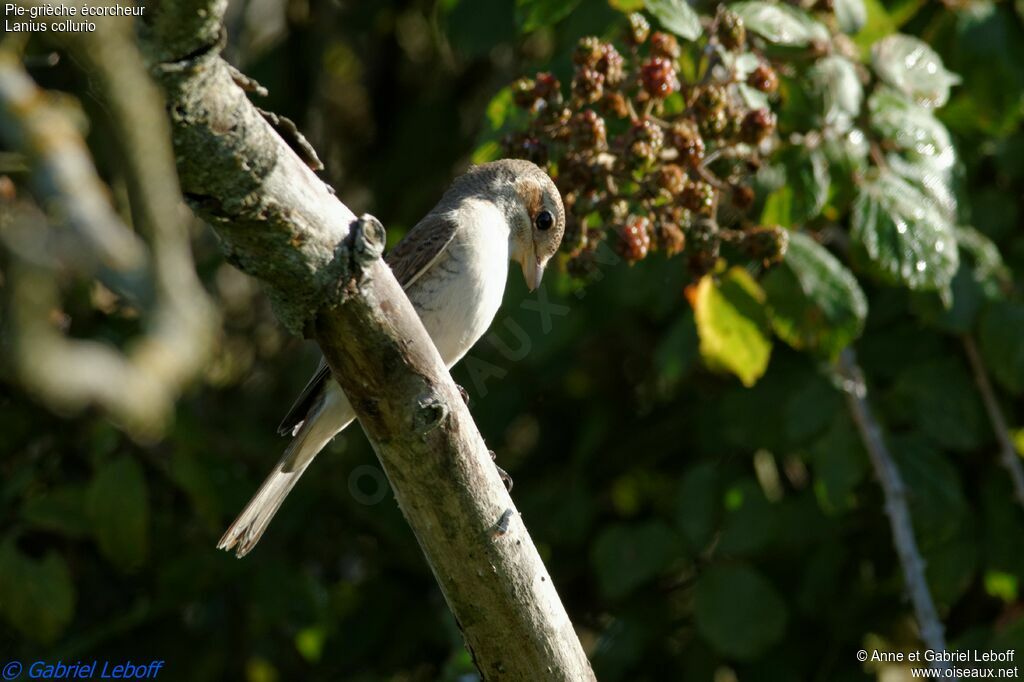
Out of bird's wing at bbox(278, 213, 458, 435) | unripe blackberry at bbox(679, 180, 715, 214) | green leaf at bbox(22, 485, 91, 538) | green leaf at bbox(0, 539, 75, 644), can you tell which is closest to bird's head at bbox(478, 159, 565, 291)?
bird's wing at bbox(278, 213, 458, 435)

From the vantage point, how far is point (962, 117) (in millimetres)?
3678

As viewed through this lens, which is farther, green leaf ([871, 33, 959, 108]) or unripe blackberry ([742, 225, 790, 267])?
green leaf ([871, 33, 959, 108])

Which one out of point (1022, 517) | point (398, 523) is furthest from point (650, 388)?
point (1022, 517)

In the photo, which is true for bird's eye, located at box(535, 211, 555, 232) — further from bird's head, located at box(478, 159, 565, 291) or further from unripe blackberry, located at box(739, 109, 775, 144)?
unripe blackberry, located at box(739, 109, 775, 144)

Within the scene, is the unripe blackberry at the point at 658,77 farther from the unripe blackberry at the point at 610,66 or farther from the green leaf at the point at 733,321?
the green leaf at the point at 733,321

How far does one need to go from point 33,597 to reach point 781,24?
9.20 feet

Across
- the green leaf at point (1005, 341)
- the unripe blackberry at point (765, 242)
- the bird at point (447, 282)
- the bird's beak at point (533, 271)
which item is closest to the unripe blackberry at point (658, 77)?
the unripe blackberry at point (765, 242)

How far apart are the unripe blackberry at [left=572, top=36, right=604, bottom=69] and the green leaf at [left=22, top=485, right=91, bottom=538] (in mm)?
2273

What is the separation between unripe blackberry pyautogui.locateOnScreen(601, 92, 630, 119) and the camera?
112 inches

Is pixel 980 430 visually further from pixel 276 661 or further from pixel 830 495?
pixel 276 661

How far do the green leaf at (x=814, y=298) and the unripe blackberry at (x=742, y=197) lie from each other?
Result: 0.80 feet

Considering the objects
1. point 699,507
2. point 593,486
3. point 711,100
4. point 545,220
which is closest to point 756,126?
point 711,100

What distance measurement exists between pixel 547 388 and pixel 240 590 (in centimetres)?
140

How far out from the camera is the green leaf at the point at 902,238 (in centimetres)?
311
